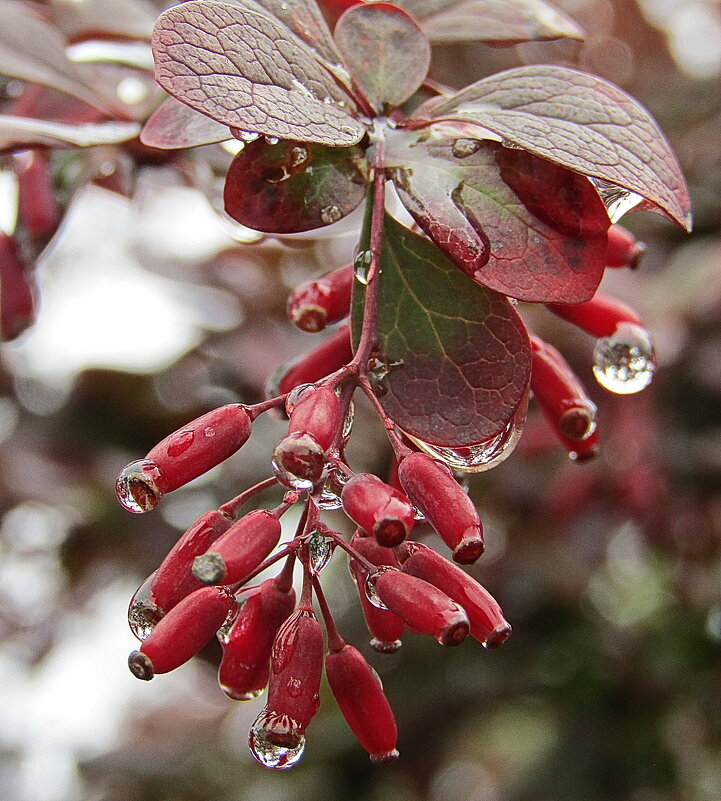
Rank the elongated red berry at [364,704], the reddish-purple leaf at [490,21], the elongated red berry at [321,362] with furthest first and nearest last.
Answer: the reddish-purple leaf at [490,21]
the elongated red berry at [321,362]
the elongated red berry at [364,704]

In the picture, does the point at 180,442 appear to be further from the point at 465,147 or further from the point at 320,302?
the point at 465,147

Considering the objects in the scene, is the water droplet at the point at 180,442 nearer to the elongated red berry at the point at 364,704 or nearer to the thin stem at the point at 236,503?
the thin stem at the point at 236,503

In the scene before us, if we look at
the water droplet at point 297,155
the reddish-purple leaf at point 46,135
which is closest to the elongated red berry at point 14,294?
the reddish-purple leaf at point 46,135

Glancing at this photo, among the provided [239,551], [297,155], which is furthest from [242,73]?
[239,551]

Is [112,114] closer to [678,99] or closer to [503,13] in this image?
[503,13]

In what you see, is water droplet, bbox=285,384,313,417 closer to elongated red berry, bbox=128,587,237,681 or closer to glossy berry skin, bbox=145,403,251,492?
glossy berry skin, bbox=145,403,251,492

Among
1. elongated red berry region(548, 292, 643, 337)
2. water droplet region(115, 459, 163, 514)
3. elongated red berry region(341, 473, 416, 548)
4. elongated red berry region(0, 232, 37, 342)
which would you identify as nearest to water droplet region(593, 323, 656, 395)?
elongated red berry region(548, 292, 643, 337)

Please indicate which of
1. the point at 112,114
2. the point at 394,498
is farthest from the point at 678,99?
the point at 394,498
